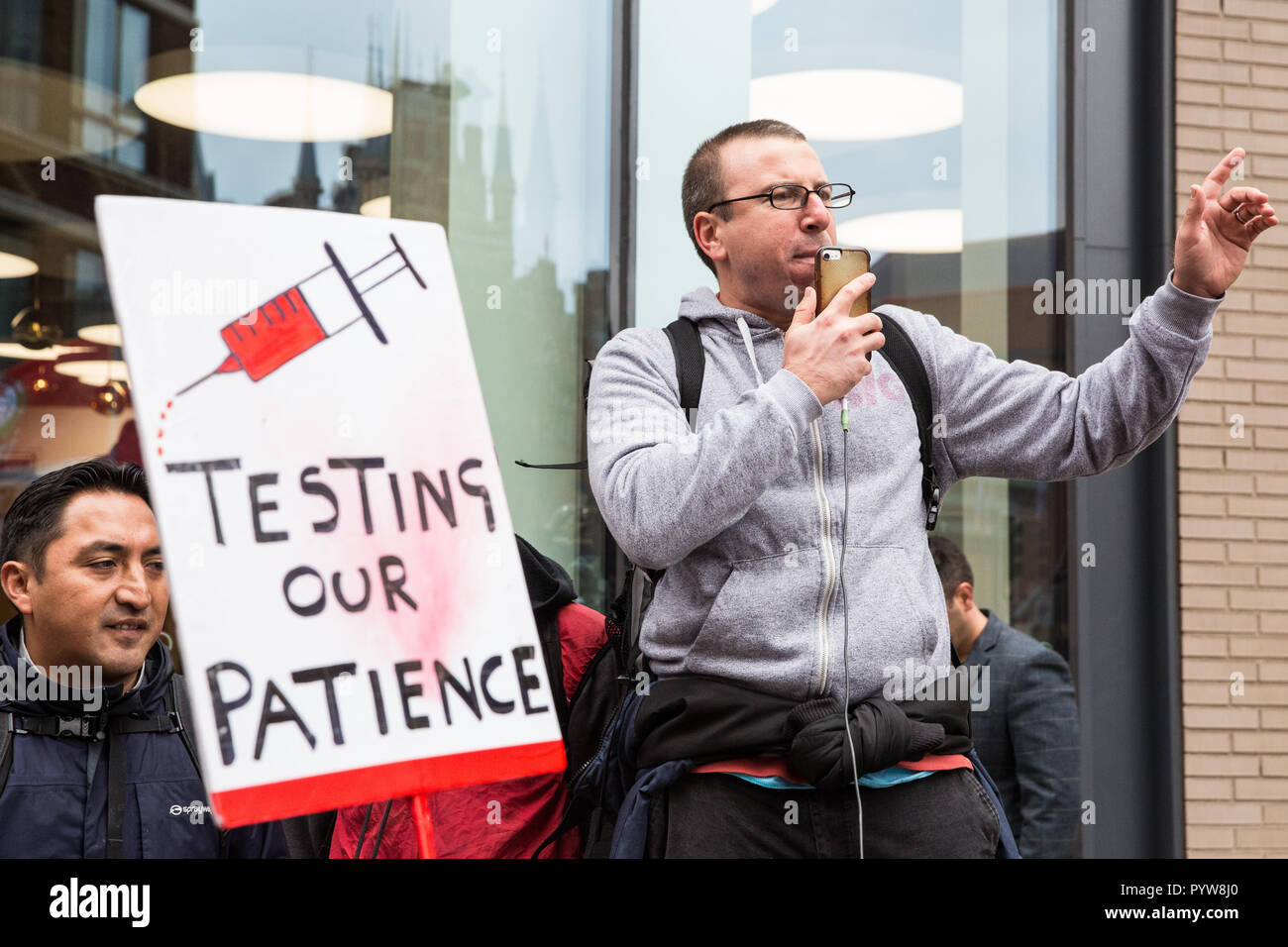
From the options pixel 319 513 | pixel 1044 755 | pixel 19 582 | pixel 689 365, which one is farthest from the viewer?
pixel 1044 755

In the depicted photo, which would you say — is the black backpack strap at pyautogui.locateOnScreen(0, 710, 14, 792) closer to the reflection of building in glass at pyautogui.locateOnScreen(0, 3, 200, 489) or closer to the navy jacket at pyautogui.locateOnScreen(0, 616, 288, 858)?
the navy jacket at pyautogui.locateOnScreen(0, 616, 288, 858)

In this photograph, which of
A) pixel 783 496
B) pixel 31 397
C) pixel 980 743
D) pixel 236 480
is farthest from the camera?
pixel 31 397

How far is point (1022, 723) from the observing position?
157 inches

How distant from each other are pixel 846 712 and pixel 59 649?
163 cm

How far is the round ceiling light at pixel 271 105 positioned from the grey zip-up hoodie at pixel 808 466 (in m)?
2.50

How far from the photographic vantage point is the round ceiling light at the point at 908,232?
4730 mm

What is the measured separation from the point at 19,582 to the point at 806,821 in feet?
5.81

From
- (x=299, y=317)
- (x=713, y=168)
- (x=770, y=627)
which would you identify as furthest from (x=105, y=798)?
(x=713, y=168)

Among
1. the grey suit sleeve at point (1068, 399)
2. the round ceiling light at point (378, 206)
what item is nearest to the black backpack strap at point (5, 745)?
the grey suit sleeve at point (1068, 399)

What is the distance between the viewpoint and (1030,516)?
15.7 feet
